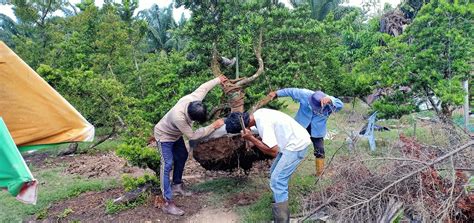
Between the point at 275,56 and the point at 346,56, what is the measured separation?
4.62 metres

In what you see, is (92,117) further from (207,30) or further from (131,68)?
(207,30)

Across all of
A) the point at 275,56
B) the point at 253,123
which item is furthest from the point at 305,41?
the point at 253,123

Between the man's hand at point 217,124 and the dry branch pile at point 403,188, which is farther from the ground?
the man's hand at point 217,124

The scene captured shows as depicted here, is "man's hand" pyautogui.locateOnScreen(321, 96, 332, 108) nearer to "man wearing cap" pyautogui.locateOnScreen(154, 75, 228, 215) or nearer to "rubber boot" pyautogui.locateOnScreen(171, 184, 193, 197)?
"man wearing cap" pyautogui.locateOnScreen(154, 75, 228, 215)

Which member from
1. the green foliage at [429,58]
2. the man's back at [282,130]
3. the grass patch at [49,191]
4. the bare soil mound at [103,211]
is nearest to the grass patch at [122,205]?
the bare soil mound at [103,211]

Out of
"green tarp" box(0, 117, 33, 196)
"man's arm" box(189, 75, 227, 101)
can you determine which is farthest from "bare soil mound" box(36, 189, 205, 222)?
"green tarp" box(0, 117, 33, 196)

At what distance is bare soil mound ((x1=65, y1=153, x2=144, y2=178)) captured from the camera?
8.58 m

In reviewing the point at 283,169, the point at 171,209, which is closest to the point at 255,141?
the point at 283,169

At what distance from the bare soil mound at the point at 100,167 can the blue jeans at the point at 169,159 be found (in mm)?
2755

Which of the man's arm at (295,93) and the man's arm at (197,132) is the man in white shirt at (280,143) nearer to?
the man's arm at (197,132)

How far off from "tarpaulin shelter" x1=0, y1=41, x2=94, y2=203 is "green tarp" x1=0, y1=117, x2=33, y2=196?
1.02m

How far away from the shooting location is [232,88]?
238 inches

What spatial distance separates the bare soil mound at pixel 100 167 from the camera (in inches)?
338

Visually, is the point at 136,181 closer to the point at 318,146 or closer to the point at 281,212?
the point at 281,212
